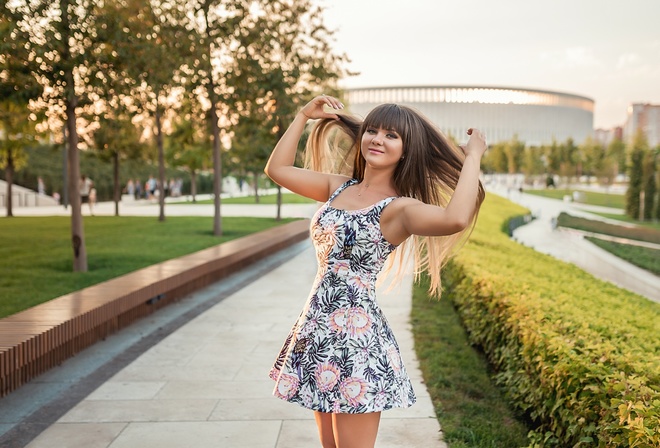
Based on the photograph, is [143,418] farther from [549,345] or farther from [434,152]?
[434,152]

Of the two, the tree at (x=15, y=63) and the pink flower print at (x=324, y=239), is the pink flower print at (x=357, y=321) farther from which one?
the tree at (x=15, y=63)

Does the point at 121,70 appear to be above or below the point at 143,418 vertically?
above

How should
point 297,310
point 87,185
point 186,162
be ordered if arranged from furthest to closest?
point 186,162 → point 87,185 → point 297,310

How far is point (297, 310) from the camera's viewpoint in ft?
33.8

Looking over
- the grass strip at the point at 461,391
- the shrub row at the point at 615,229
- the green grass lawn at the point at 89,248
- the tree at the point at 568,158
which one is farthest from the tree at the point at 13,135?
the tree at the point at 568,158

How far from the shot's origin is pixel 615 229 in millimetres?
28250

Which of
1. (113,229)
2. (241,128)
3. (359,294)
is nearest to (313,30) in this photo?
(241,128)

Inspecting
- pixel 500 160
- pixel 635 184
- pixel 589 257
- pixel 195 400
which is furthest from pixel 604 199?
pixel 195 400

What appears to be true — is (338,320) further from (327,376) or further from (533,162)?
(533,162)

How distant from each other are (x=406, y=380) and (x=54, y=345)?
4534 mm

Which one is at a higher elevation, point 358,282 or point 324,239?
point 324,239

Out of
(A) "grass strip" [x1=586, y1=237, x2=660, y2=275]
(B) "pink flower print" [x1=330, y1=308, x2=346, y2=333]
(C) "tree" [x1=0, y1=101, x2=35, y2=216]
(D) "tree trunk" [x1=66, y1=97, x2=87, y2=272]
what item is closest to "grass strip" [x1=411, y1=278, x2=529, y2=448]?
(B) "pink flower print" [x1=330, y1=308, x2=346, y2=333]

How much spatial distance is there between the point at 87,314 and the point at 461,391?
11.5 ft

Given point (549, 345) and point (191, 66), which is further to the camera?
point (191, 66)
